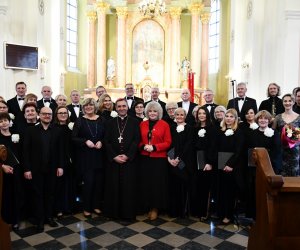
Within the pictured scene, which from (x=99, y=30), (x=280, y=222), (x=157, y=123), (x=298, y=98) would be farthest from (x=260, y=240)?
(x=99, y=30)

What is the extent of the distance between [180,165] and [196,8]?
12.2m

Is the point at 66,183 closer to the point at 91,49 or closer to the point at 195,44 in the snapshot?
the point at 91,49

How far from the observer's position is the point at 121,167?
14.8 feet

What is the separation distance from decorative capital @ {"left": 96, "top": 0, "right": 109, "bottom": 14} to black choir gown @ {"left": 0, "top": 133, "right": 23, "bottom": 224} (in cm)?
1187

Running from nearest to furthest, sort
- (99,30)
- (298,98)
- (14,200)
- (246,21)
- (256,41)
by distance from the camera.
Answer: (14,200), (298,98), (256,41), (246,21), (99,30)

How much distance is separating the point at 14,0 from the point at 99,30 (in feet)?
19.6

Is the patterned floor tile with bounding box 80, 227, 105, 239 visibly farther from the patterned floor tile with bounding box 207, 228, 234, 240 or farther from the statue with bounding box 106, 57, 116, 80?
the statue with bounding box 106, 57, 116, 80

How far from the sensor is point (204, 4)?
50.5 ft

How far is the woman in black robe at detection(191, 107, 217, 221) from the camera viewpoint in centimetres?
449

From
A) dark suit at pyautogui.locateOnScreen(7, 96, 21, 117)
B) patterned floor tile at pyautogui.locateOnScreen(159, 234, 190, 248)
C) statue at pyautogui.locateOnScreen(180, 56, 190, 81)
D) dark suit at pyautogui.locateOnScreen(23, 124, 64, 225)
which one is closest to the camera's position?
patterned floor tile at pyautogui.locateOnScreen(159, 234, 190, 248)

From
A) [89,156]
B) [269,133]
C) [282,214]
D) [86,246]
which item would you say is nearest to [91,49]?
[89,156]

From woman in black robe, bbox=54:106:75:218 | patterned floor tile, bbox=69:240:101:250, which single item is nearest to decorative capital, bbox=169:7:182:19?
woman in black robe, bbox=54:106:75:218

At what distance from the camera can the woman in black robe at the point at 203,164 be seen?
4.49 m

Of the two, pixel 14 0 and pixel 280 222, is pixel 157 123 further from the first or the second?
pixel 14 0
